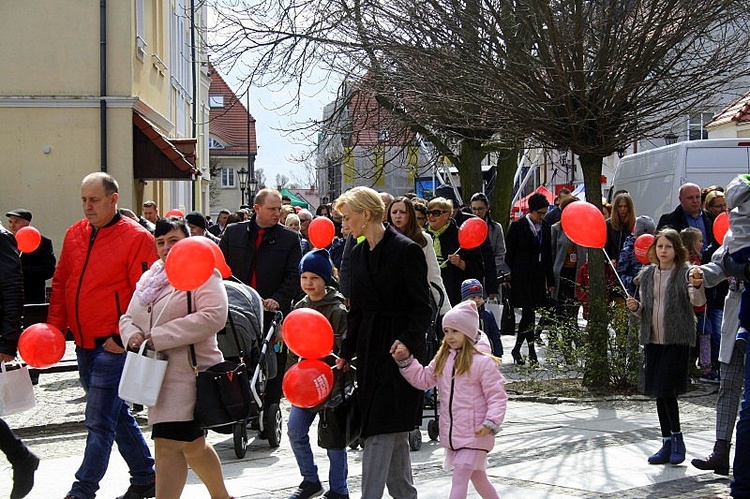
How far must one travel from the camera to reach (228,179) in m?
86.9

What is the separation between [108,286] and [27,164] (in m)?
16.6

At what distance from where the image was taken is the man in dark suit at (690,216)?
39.7ft

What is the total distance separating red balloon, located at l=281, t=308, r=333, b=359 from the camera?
6.32 m

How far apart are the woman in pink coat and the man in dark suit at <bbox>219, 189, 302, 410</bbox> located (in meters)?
2.86

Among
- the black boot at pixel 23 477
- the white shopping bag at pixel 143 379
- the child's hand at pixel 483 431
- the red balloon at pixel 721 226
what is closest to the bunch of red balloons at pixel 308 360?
the white shopping bag at pixel 143 379

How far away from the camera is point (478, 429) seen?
612 cm

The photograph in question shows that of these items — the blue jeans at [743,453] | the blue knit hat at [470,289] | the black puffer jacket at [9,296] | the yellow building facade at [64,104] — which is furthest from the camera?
the yellow building facade at [64,104]

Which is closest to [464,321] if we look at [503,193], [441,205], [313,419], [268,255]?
[313,419]

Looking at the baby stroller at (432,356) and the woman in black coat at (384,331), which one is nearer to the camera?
the woman in black coat at (384,331)

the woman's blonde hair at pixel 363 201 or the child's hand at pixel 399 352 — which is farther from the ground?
the woman's blonde hair at pixel 363 201

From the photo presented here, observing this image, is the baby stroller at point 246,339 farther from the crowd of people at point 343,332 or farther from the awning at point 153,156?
the awning at point 153,156

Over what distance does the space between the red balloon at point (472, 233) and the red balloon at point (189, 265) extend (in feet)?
17.0

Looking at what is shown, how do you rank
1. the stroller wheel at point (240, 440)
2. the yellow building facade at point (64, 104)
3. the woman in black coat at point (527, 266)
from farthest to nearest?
the yellow building facade at point (64, 104) → the woman in black coat at point (527, 266) → the stroller wheel at point (240, 440)

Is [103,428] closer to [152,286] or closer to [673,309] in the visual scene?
[152,286]
